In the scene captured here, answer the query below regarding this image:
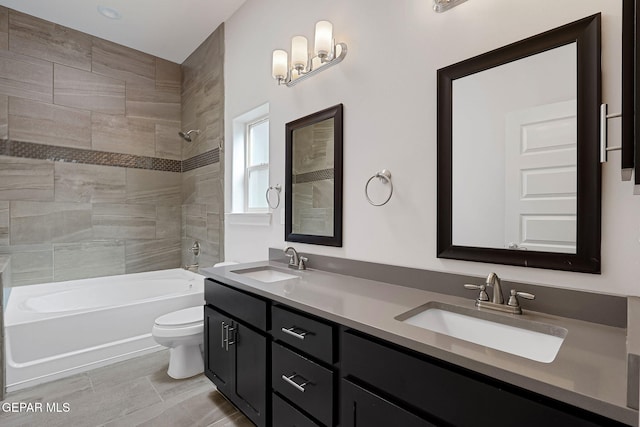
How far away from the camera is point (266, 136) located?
2.69m

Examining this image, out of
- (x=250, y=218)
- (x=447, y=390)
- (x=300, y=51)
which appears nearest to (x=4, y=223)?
(x=250, y=218)

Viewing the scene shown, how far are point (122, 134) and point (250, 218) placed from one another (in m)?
2.08

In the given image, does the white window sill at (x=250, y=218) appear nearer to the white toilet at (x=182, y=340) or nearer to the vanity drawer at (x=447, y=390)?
the white toilet at (x=182, y=340)

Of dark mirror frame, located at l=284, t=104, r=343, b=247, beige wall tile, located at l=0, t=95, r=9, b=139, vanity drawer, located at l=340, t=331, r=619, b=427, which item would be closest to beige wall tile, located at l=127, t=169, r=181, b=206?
beige wall tile, located at l=0, t=95, r=9, b=139

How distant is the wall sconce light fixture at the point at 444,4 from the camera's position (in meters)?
1.30

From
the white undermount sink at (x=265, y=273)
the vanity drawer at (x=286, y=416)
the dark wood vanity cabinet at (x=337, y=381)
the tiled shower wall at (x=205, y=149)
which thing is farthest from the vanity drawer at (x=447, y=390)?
the tiled shower wall at (x=205, y=149)

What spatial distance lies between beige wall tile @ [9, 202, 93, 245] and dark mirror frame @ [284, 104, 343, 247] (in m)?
2.47

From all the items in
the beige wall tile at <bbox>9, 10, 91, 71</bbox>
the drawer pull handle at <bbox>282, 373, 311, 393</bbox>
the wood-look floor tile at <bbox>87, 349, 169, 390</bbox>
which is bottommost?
the wood-look floor tile at <bbox>87, 349, 169, 390</bbox>

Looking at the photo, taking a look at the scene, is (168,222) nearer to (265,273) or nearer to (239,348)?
(265,273)

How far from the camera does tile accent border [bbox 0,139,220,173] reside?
286 cm

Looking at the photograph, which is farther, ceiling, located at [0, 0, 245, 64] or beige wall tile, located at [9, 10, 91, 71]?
beige wall tile, located at [9, 10, 91, 71]

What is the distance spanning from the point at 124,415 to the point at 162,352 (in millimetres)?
838

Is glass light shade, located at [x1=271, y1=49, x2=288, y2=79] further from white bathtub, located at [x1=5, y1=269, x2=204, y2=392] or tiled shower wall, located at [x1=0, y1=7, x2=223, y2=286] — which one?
white bathtub, located at [x1=5, y1=269, x2=204, y2=392]

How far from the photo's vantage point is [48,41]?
9.77 feet
